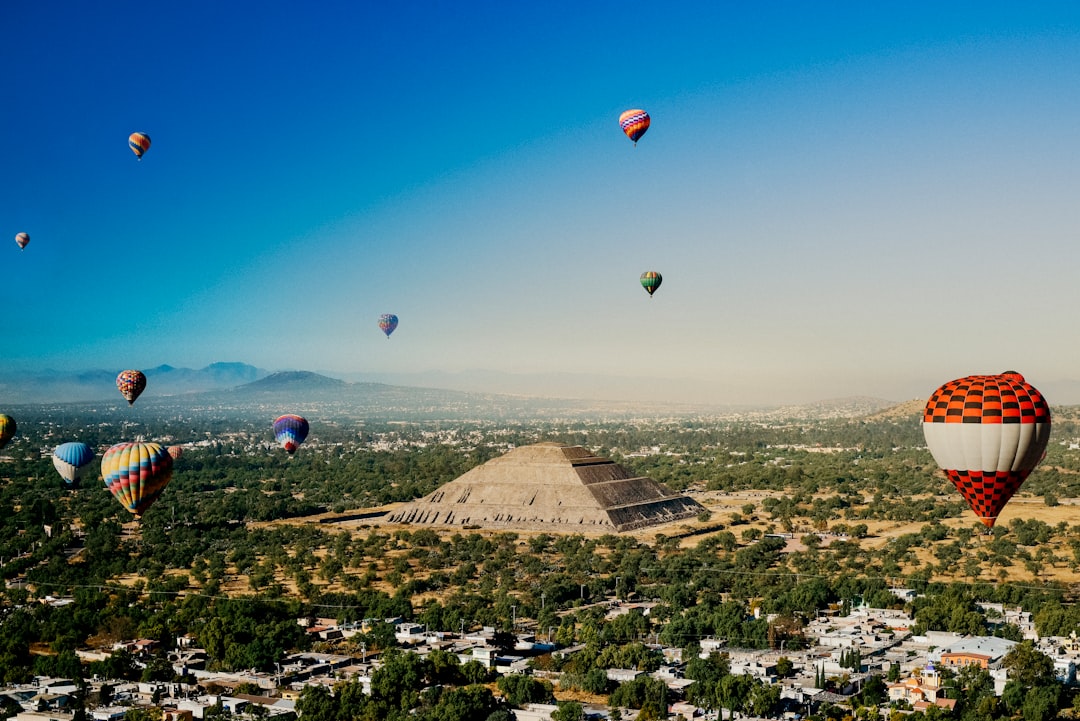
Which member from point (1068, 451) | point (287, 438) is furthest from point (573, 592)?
point (1068, 451)

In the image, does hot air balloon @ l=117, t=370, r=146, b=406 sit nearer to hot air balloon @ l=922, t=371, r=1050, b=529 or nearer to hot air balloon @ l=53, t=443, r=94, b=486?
hot air balloon @ l=53, t=443, r=94, b=486

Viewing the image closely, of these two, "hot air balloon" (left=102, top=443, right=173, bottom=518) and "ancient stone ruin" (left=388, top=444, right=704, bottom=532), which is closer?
"hot air balloon" (left=102, top=443, right=173, bottom=518)

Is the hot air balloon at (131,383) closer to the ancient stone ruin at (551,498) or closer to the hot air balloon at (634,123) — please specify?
the ancient stone ruin at (551,498)

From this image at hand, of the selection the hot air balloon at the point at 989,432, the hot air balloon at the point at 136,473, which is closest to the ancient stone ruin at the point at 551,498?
the hot air balloon at the point at 136,473

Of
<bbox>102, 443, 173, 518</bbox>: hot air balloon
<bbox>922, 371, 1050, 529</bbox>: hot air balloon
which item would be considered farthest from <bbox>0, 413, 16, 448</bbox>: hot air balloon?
<bbox>922, 371, 1050, 529</bbox>: hot air balloon

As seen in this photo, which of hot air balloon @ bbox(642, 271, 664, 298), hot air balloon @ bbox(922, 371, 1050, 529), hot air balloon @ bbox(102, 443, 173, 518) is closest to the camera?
hot air balloon @ bbox(922, 371, 1050, 529)

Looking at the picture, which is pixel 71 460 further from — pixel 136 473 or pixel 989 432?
pixel 989 432
